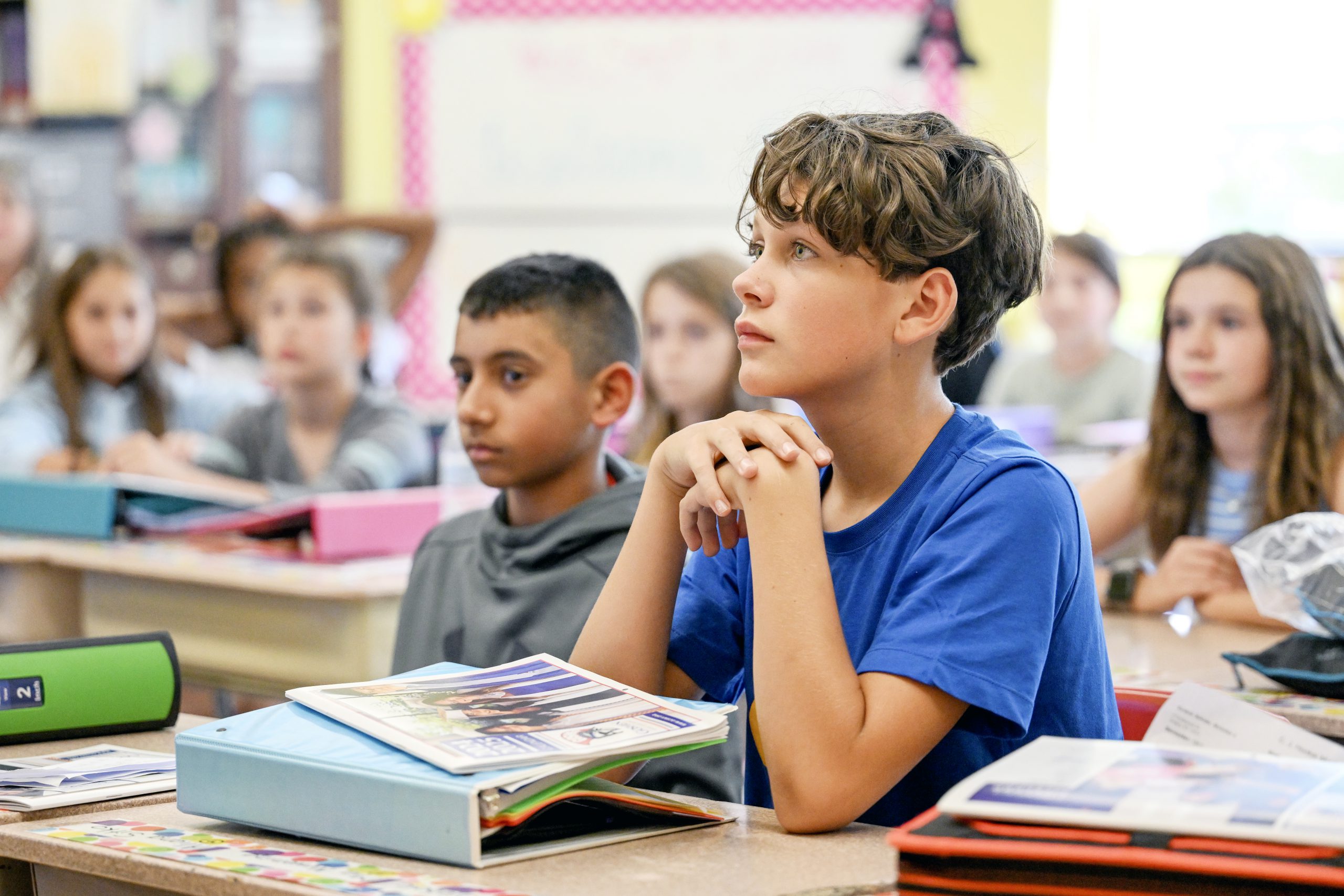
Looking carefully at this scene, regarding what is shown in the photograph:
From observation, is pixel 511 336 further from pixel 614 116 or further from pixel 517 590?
pixel 614 116

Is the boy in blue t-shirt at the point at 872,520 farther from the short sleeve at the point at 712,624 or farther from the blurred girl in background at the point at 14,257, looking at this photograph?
the blurred girl in background at the point at 14,257

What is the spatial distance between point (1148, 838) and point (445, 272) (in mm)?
5341

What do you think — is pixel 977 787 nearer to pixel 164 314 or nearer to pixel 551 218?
pixel 164 314

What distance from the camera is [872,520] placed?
114cm

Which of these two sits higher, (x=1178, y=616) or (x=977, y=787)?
(x=977, y=787)

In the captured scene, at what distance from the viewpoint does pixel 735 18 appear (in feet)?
18.3

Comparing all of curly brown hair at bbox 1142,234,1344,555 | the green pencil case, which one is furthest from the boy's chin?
curly brown hair at bbox 1142,234,1344,555

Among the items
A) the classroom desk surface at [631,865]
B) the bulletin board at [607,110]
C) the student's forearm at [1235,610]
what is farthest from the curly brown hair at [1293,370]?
the bulletin board at [607,110]

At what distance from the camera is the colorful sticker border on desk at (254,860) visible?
0.82m

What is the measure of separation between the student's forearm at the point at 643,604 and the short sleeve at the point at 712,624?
0.05 m

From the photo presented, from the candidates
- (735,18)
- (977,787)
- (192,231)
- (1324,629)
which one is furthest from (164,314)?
(977,787)

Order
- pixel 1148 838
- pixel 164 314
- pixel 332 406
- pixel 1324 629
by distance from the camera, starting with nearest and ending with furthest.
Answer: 1. pixel 1148 838
2. pixel 1324 629
3. pixel 332 406
4. pixel 164 314

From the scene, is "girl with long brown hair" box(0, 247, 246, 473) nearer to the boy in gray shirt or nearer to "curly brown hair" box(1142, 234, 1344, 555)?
the boy in gray shirt

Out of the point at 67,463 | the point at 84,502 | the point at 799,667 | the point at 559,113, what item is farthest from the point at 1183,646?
the point at 559,113
